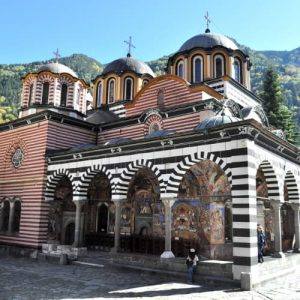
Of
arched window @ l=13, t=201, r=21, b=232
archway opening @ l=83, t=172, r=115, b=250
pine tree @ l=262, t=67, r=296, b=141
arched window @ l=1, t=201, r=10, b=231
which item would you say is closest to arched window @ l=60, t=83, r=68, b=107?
archway opening @ l=83, t=172, r=115, b=250

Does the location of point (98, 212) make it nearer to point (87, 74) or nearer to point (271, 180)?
point (271, 180)

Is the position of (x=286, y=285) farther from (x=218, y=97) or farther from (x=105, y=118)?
(x=105, y=118)

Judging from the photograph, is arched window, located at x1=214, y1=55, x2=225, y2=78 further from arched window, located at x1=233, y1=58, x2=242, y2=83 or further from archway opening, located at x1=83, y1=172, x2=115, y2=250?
archway opening, located at x1=83, y1=172, x2=115, y2=250

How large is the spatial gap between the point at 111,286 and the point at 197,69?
45.6 ft

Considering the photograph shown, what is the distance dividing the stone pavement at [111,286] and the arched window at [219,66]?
11.9 meters

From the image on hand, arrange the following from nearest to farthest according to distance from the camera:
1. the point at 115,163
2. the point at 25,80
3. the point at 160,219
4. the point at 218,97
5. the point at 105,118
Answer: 1. the point at 115,163
2. the point at 160,219
3. the point at 218,97
4. the point at 25,80
5. the point at 105,118

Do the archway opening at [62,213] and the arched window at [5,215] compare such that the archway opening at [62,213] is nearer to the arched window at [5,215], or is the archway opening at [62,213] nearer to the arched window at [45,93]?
the arched window at [5,215]

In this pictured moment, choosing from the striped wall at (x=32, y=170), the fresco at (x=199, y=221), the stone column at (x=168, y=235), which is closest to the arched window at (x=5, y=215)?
the striped wall at (x=32, y=170)

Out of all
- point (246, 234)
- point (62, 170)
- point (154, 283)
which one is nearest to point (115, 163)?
point (62, 170)

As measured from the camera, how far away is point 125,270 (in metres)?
12.4

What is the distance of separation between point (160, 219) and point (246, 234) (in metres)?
6.38

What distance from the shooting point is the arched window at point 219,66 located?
19797 mm

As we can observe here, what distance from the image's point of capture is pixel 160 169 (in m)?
12.6

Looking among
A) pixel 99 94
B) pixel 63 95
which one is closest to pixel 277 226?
pixel 63 95
